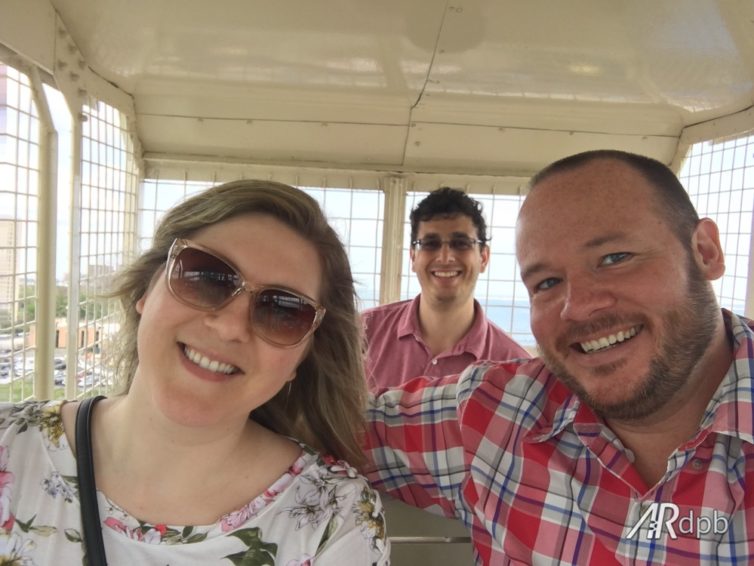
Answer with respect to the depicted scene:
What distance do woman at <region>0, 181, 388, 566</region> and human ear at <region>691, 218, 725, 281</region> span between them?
35.0 inches

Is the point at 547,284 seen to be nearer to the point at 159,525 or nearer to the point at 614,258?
the point at 614,258

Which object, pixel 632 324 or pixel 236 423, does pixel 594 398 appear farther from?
pixel 236 423

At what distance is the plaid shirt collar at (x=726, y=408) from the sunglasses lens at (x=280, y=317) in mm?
615

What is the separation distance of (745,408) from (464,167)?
2.40m

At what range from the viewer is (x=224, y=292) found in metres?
1.14

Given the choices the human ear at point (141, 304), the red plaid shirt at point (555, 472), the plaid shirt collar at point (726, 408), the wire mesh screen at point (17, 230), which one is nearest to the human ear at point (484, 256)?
the red plaid shirt at point (555, 472)

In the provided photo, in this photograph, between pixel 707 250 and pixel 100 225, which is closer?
pixel 707 250

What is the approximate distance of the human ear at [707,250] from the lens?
1.33 meters

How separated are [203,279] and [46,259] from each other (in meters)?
1.40

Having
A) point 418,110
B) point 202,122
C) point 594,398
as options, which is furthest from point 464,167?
point 594,398

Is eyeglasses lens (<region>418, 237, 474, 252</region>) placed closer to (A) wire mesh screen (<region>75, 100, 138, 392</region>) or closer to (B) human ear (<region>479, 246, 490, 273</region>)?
(B) human ear (<region>479, 246, 490, 273</region>)

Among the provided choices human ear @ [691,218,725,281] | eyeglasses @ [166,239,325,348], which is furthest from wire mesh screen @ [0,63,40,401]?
human ear @ [691,218,725,281]

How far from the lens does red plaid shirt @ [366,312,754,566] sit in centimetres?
110

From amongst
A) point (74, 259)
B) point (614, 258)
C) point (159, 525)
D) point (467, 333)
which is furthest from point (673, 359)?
point (74, 259)
